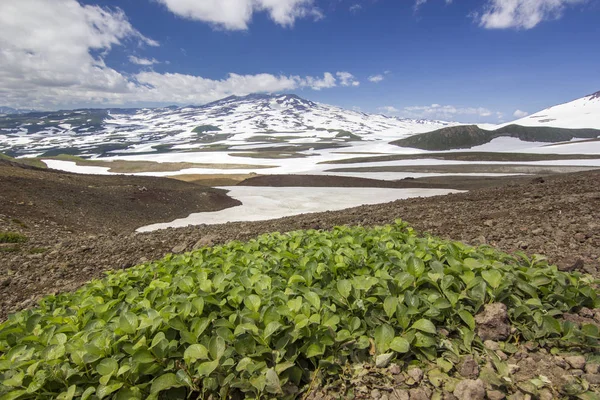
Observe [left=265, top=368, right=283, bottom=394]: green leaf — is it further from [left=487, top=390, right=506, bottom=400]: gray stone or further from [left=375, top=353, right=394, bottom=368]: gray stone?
[left=487, top=390, right=506, bottom=400]: gray stone

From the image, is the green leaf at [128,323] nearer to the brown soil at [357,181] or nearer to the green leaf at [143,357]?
the green leaf at [143,357]

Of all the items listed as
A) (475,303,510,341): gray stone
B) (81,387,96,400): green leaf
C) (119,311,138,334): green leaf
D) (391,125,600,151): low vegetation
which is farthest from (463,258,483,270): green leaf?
(391,125,600,151): low vegetation

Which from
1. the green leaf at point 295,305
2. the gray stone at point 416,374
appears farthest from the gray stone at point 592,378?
the green leaf at point 295,305

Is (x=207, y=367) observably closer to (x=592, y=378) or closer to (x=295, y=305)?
(x=295, y=305)

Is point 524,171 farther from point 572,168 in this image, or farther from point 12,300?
point 12,300

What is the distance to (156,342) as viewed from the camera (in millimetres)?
2680

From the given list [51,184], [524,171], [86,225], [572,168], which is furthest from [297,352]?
[572,168]

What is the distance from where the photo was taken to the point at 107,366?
2598 mm

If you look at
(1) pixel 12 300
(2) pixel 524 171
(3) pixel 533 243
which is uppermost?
(3) pixel 533 243

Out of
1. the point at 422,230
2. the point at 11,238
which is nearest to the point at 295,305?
the point at 422,230

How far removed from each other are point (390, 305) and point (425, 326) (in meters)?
0.34

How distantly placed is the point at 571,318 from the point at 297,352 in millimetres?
2582

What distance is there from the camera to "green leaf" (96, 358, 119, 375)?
8.41 ft

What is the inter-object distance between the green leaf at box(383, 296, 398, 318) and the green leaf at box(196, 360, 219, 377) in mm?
1519
